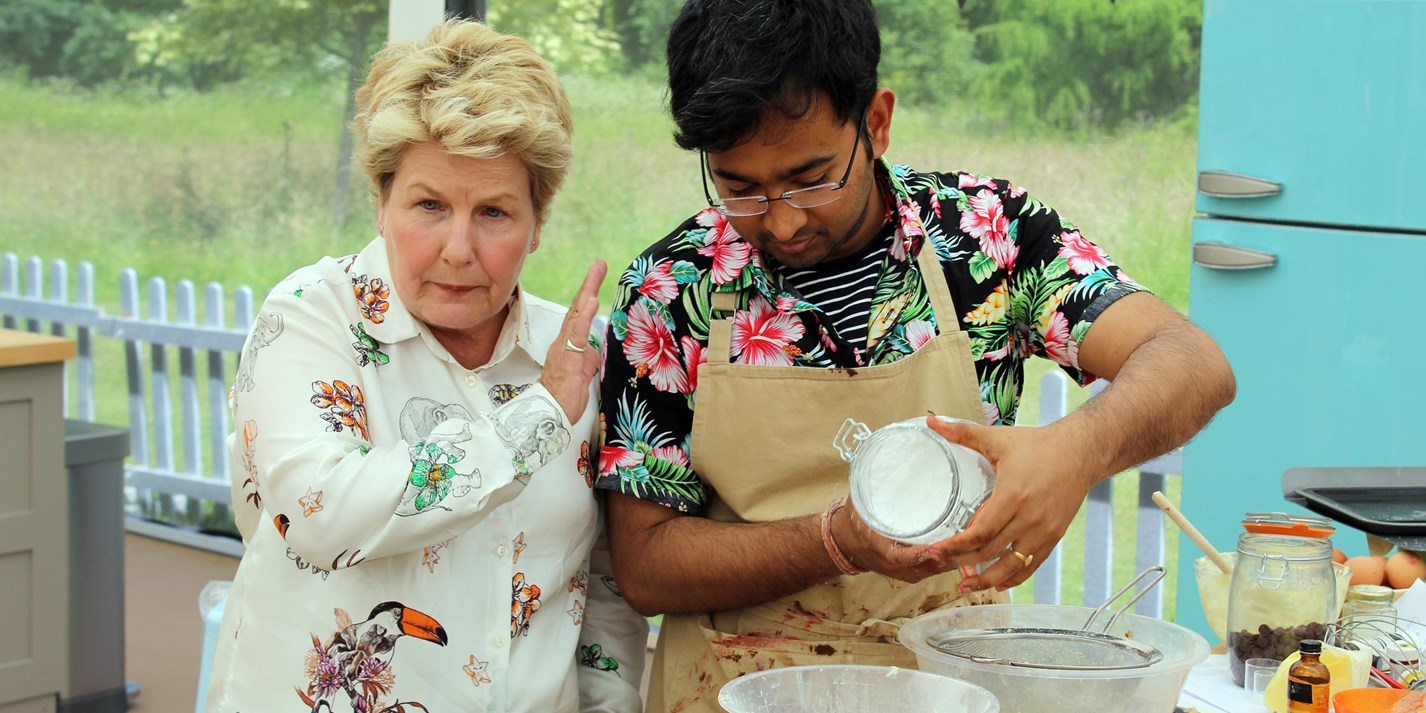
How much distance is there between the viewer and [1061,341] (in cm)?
182

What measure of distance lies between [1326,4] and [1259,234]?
55 centimetres

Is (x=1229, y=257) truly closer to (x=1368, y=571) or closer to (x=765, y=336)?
(x=1368, y=571)

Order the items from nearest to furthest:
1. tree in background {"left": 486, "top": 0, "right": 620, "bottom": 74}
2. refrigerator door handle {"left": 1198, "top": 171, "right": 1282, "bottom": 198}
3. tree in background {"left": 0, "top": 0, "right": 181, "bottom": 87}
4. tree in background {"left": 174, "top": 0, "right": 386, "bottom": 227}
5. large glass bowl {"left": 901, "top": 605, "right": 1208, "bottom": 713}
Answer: large glass bowl {"left": 901, "top": 605, "right": 1208, "bottom": 713}, refrigerator door handle {"left": 1198, "top": 171, "right": 1282, "bottom": 198}, tree in background {"left": 486, "top": 0, "right": 620, "bottom": 74}, tree in background {"left": 174, "top": 0, "right": 386, "bottom": 227}, tree in background {"left": 0, "top": 0, "right": 181, "bottom": 87}

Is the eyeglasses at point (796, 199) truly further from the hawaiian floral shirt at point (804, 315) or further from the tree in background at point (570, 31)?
the tree in background at point (570, 31)

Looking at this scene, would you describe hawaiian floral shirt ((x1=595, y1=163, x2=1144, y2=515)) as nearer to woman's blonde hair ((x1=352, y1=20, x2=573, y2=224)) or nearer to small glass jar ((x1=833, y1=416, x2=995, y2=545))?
woman's blonde hair ((x1=352, y1=20, x2=573, y2=224))

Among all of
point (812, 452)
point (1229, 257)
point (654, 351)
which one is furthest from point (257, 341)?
point (1229, 257)

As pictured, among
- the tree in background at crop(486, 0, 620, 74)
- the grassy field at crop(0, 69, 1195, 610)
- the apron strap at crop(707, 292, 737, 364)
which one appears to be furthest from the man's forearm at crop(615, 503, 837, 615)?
the tree in background at crop(486, 0, 620, 74)

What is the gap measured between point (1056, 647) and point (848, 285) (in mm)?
620

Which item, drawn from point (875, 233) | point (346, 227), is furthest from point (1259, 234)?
point (346, 227)

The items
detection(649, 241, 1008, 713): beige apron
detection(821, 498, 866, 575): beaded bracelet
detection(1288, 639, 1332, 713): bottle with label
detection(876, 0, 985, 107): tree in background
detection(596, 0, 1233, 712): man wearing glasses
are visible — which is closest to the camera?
detection(1288, 639, 1332, 713): bottle with label

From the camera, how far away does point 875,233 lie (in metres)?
1.90

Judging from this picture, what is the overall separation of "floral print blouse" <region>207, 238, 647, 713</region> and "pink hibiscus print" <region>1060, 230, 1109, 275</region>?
27.6 inches

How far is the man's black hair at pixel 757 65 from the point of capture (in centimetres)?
164

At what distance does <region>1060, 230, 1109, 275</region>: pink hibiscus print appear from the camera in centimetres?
183
